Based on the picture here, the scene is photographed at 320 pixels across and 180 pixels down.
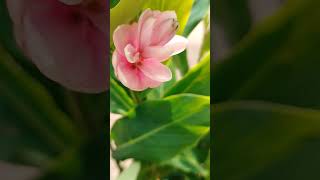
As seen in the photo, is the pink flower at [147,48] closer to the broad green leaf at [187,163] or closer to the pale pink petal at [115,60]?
the pale pink petal at [115,60]

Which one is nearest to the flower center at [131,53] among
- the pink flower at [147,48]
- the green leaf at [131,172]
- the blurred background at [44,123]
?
the pink flower at [147,48]

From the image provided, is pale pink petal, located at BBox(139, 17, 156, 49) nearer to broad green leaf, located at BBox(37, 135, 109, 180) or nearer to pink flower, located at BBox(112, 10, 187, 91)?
pink flower, located at BBox(112, 10, 187, 91)

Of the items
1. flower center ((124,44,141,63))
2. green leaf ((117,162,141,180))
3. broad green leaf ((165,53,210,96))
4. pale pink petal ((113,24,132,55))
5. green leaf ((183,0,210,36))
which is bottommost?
green leaf ((117,162,141,180))

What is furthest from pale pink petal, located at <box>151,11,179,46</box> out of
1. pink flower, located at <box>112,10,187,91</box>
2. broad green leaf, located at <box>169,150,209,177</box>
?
broad green leaf, located at <box>169,150,209,177</box>

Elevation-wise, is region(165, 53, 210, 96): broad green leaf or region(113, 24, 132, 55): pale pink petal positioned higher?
region(113, 24, 132, 55): pale pink petal

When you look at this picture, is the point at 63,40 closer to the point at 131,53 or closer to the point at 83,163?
the point at 131,53

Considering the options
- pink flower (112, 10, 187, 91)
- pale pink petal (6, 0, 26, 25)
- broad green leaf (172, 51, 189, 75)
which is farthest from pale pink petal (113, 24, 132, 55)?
pale pink petal (6, 0, 26, 25)

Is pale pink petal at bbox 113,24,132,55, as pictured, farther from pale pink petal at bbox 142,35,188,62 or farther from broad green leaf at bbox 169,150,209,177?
broad green leaf at bbox 169,150,209,177

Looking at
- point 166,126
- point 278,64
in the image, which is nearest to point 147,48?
point 166,126
